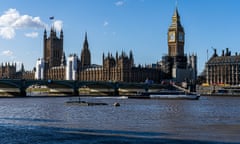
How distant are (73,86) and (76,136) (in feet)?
307

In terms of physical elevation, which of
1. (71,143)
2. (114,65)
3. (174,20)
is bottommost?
(71,143)

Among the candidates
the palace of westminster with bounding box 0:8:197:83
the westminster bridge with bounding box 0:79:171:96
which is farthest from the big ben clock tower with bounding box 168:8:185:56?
the westminster bridge with bounding box 0:79:171:96

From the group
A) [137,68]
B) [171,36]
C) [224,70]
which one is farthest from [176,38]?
[224,70]

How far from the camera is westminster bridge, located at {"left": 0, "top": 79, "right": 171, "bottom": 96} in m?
109

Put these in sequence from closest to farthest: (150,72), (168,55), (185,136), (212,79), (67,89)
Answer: (185,136), (67,89), (212,79), (150,72), (168,55)

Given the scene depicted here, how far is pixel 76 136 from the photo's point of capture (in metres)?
27.1

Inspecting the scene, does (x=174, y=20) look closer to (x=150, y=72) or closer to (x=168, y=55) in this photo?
(x=168, y=55)

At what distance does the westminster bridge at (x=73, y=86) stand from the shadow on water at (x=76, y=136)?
2899 inches

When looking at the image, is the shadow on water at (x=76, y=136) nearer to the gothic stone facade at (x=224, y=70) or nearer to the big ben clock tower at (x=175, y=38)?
the gothic stone facade at (x=224, y=70)

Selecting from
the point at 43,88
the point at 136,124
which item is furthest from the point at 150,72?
the point at 136,124

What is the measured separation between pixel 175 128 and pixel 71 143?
10.1 meters

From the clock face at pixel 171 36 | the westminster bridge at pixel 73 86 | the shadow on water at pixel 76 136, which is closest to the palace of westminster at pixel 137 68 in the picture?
the clock face at pixel 171 36

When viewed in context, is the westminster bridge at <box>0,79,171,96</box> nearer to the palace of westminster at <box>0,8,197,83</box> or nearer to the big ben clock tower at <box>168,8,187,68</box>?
the palace of westminster at <box>0,8,197,83</box>

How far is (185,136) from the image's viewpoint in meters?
27.4
